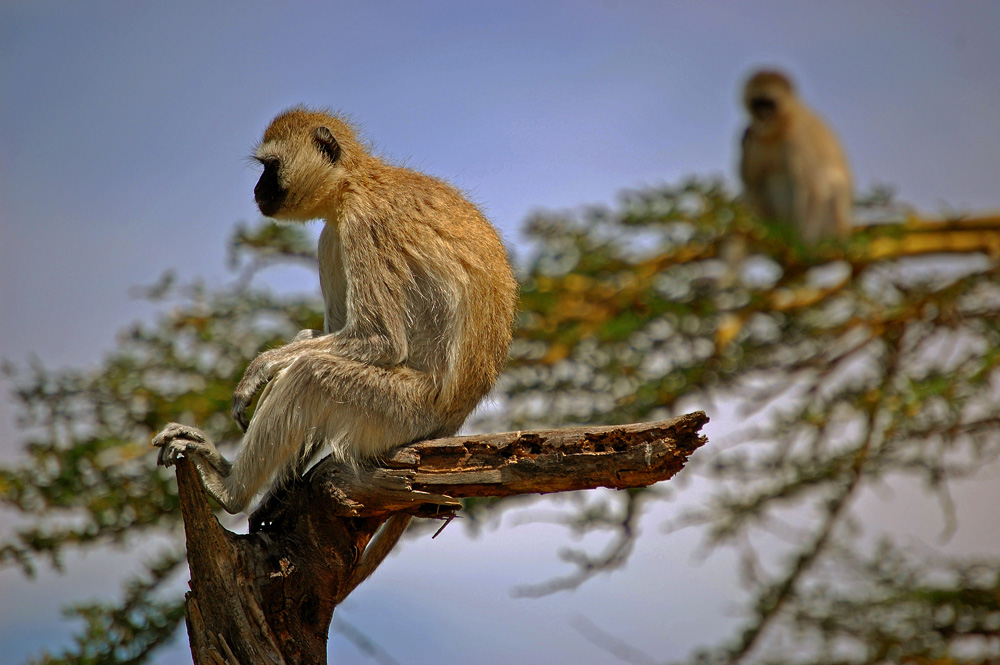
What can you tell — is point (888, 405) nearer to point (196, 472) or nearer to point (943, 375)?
point (943, 375)

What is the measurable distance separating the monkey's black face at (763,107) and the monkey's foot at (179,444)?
6445 millimetres

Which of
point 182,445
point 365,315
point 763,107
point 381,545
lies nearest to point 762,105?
point 763,107

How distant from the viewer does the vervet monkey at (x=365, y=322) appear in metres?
2.28

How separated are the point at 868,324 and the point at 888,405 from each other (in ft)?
1.78

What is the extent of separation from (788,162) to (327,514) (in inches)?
249

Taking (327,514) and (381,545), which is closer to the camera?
(327,514)

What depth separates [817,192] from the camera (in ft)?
24.1

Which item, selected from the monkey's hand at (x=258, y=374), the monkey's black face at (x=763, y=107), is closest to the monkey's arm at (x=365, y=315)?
the monkey's hand at (x=258, y=374)

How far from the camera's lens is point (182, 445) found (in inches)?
89.0

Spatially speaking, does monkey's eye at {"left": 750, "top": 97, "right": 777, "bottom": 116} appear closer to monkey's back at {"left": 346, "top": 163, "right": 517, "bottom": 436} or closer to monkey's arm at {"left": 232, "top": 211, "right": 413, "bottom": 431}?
monkey's back at {"left": 346, "top": 163, "right": 517, "bottom": 436}

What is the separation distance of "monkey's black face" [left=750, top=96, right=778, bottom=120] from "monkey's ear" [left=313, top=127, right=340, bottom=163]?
5.76 metres

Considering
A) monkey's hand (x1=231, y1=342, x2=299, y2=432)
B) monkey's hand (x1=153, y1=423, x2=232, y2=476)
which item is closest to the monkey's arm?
monkey's hand (x1=231, y1=342, x2=299, y2=432)

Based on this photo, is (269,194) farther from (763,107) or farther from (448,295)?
(763,107)

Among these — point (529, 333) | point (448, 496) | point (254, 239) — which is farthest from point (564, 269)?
point (448, 496)
